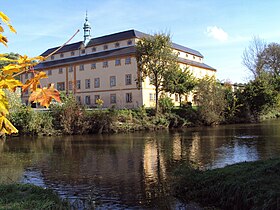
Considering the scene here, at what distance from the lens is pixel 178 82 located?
128 ft

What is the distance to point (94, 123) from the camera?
94.8 feet

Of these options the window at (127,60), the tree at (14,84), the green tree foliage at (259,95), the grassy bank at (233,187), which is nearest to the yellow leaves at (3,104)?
the tree at (14,84)

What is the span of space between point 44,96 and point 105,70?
44.2 meters

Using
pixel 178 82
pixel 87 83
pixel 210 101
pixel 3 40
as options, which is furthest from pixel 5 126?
pixel 87 83

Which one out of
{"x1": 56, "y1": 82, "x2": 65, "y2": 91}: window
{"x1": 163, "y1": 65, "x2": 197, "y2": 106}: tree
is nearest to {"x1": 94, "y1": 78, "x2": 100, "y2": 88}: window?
{"x1": 56, "y1": 82, "x2": 65, "y2": 91}: window

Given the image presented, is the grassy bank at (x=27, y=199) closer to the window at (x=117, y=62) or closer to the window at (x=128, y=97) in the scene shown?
the window at (x=128, y=97)

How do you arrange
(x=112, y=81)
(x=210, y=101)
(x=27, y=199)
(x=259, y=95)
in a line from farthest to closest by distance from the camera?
(x=112, y=81) → (x=259, y=95) → (x=210, y=101) → (x=27, y=199)

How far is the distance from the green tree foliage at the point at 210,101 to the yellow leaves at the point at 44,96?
33.9m

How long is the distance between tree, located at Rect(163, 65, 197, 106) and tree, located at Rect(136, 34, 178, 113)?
66 centimetres

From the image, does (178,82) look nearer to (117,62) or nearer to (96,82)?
(117,62)

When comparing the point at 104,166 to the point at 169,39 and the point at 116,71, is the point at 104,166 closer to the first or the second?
the point at 169,39

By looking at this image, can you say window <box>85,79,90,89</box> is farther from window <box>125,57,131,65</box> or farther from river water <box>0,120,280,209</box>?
river water <box>0,120,280,209</box>

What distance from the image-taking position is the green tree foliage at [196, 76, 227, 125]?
35031mm

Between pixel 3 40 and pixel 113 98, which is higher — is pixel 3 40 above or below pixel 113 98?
below
